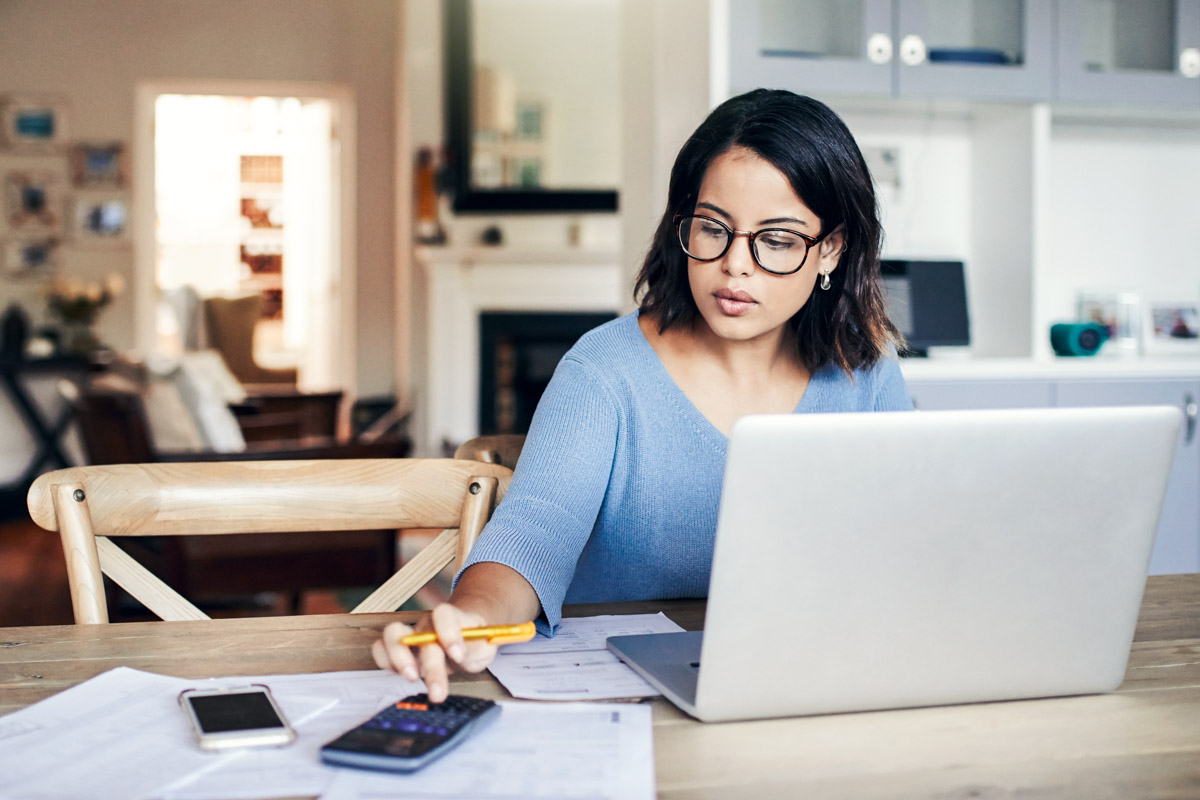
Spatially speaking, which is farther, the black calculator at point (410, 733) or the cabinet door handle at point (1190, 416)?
the cabinet door handle at point (1190, 416)

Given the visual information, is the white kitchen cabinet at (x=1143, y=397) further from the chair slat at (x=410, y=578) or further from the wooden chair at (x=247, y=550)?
the chair slat at (x=410, y=578)

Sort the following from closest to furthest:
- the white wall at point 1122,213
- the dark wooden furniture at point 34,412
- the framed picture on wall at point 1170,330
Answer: the framed picture on wall at point 1170,330 → the white wall at point 1122,213 → the dark wooden furniture at point 34,412

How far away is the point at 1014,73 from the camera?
2785 millimetres

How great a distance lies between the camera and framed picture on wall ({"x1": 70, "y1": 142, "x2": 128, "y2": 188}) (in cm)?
595

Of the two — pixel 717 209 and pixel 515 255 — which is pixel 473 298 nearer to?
Answer: pixel 515 255

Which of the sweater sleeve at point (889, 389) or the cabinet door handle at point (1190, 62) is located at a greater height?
the cabinet door handle at point (1190, 62)

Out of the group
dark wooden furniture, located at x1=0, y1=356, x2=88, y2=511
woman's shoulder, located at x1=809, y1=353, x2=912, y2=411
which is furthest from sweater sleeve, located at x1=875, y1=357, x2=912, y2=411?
dark wooden furniture, located at x1=0, y1=356, x2=88, y2=511

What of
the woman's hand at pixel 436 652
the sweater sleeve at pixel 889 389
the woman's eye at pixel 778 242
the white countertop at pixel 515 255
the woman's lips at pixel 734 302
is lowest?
the woman's hand at pixel 436 652

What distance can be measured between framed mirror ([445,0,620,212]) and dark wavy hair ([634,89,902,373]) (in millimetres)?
3981

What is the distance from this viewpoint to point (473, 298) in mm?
5496

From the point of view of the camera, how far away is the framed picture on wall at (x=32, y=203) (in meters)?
5.88

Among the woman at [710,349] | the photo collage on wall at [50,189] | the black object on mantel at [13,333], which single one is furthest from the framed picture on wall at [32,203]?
the woman at [710,349]

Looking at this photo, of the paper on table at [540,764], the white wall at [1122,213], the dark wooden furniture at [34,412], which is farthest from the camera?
the dark wooden furniture at [34,412]

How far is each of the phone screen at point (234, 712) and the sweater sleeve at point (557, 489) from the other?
272mm
